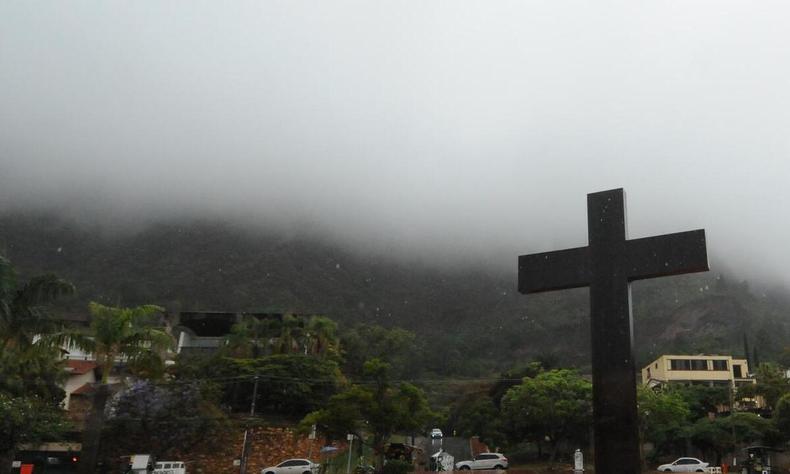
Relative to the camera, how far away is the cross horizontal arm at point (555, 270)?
8.09 m

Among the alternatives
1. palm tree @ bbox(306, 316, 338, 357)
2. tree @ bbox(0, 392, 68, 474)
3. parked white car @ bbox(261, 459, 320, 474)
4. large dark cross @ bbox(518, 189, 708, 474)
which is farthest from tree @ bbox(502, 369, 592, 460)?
large dark cross @ bbox(518, 189, 708, 474)

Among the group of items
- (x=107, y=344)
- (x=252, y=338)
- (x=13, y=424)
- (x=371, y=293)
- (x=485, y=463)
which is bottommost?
(x=485, y=463)

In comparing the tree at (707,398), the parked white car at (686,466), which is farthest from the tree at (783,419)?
the parked white car at (686,466)

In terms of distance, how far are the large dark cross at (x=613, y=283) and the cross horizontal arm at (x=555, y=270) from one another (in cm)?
1

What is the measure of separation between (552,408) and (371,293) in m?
82.4

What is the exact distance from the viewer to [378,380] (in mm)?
24391

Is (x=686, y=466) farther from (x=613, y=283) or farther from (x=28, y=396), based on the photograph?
(x=28, y=396)

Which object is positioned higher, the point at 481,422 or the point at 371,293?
the point at 371,293

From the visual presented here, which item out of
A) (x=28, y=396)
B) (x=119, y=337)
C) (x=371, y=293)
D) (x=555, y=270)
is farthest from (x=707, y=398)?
(x=371, y=293)

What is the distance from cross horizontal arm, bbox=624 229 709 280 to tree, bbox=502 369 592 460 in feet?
106

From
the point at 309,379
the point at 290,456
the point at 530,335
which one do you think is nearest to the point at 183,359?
the point at 309,379

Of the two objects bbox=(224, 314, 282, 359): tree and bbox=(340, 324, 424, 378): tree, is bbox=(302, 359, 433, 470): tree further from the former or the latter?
bbox=(340, 324, 424, 378): tree

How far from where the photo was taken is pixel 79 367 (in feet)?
153

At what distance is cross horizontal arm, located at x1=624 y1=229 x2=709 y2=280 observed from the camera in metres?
7.41
